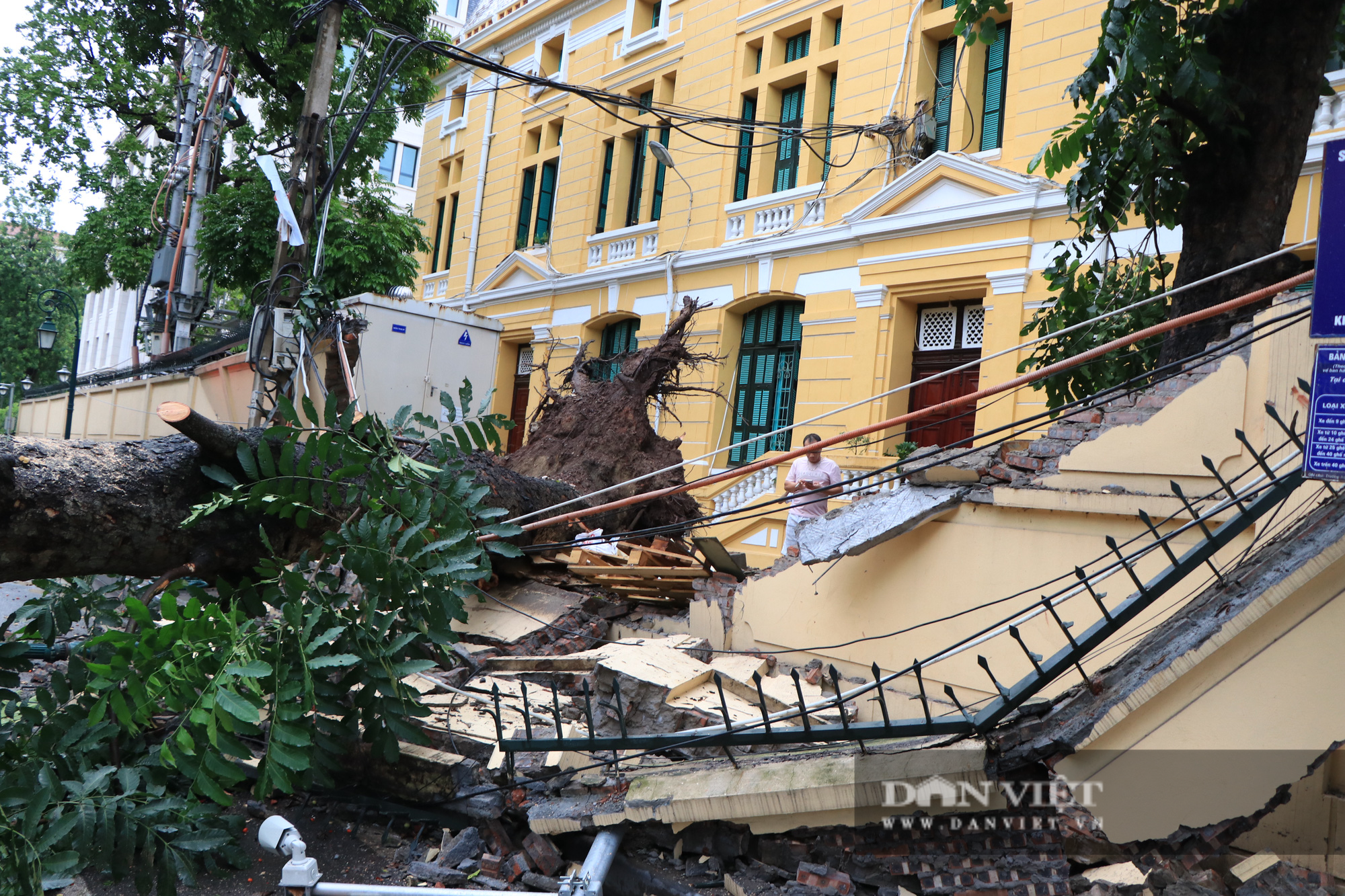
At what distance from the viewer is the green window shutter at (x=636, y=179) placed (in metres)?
17.1

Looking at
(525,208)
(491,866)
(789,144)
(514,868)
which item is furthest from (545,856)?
(525,208)

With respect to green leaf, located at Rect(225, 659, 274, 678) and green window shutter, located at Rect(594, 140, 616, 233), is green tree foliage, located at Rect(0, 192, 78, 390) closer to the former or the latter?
green window shutter, located at Rect(594, 140, 616, 233)

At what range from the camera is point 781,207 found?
13938mm

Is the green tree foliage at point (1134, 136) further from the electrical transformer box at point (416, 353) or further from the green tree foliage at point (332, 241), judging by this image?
the green tree foliage at point (332, 241)

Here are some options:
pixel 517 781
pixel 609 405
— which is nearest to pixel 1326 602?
pixel 517 781

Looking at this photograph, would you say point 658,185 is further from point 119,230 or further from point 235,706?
point 235,706

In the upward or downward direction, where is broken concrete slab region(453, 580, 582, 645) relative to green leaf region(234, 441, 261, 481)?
downward

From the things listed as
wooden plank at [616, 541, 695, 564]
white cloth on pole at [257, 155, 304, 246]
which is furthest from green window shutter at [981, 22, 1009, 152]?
white cloth on pole at [257, 155, 304, 246]

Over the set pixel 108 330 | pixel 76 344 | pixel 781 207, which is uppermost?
pixel 108 330

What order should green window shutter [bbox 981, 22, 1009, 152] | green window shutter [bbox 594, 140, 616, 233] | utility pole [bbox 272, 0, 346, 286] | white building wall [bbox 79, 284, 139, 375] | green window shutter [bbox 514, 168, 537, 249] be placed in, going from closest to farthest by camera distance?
utility pole [bbox 272, 0, 346, 286] < green window shutter [bbox 981, 22, 1009, 152] < green window shutter [bbox 594, 140, 616, 233] < green window shutter [bbox 514, 168, 537, 249] < white building wall [bbox 79, 284, 139, 375]

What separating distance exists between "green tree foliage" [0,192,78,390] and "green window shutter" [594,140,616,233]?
30092 millimetres

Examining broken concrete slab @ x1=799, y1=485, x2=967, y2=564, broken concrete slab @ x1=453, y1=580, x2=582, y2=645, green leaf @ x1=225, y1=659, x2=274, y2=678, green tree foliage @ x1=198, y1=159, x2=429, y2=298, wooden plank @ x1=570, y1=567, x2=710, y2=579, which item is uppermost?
green tree foliage @ x1=198, y1=159, x2=429, y2=298

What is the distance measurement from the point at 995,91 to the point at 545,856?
11.1 m

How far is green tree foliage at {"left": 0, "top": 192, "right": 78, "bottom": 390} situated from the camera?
37625mm
